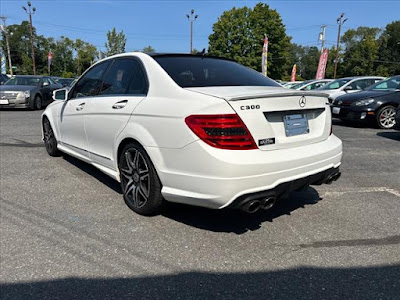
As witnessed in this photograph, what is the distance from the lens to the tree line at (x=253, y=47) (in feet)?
189

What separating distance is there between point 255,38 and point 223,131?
59.2m

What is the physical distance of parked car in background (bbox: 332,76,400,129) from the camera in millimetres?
9094

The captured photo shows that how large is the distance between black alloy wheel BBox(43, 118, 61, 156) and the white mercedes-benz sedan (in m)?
1.89

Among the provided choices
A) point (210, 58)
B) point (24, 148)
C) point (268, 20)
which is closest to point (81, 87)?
point (210, 58)

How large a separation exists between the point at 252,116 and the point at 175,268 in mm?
1269

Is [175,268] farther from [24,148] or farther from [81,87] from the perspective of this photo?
[24,148]

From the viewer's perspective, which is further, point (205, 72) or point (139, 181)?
point (205, 72)

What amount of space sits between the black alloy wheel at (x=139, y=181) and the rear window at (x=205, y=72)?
77 centimetres

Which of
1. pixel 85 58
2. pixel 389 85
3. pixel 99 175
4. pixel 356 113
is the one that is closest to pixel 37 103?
A: pixel 99 175

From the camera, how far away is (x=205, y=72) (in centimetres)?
332

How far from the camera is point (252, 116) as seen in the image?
2582 mm

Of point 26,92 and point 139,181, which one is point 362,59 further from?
point 139,181

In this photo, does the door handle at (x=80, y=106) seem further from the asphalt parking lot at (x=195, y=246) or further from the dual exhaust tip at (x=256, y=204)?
the dual exhaust tip at (x=256, y=204)

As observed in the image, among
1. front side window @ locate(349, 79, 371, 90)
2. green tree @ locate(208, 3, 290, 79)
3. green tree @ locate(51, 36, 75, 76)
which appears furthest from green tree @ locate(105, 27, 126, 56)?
front side window @ locate(349, 79, 371, 90)
